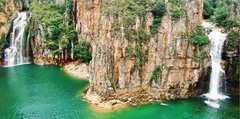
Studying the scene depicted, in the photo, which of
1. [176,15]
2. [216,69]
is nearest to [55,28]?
[176,15]

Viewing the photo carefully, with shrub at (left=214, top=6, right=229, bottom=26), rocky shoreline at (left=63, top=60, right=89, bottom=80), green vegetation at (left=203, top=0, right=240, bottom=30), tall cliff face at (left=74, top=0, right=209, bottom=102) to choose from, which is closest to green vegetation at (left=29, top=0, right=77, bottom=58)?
rocky shoreline at (left=63, top=60, right=89, bottom=80)

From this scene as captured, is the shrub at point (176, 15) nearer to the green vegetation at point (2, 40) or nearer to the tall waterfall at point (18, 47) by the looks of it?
the tall waterfall at point (18, 47)

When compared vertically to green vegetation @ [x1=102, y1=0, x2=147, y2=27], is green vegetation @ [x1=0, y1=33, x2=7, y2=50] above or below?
below

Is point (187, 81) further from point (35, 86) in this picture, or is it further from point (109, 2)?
point (35, 86)

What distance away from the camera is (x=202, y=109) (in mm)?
37469

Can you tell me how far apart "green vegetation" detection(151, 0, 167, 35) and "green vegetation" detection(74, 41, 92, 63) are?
18180 mm

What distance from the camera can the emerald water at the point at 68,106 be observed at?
3572cm

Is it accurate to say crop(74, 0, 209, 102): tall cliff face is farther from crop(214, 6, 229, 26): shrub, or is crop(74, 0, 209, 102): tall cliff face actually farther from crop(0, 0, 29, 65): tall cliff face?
crop(0, 0, 29, 65): tall cliff face

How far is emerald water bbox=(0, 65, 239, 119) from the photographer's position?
35719mm

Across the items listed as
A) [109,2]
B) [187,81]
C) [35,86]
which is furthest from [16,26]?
[187,81]

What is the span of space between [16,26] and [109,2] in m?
26.8

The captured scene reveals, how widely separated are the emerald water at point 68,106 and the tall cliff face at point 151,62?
276 cm

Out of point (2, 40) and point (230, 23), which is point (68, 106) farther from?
point (230, 23)

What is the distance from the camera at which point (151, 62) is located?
40.7 metres
